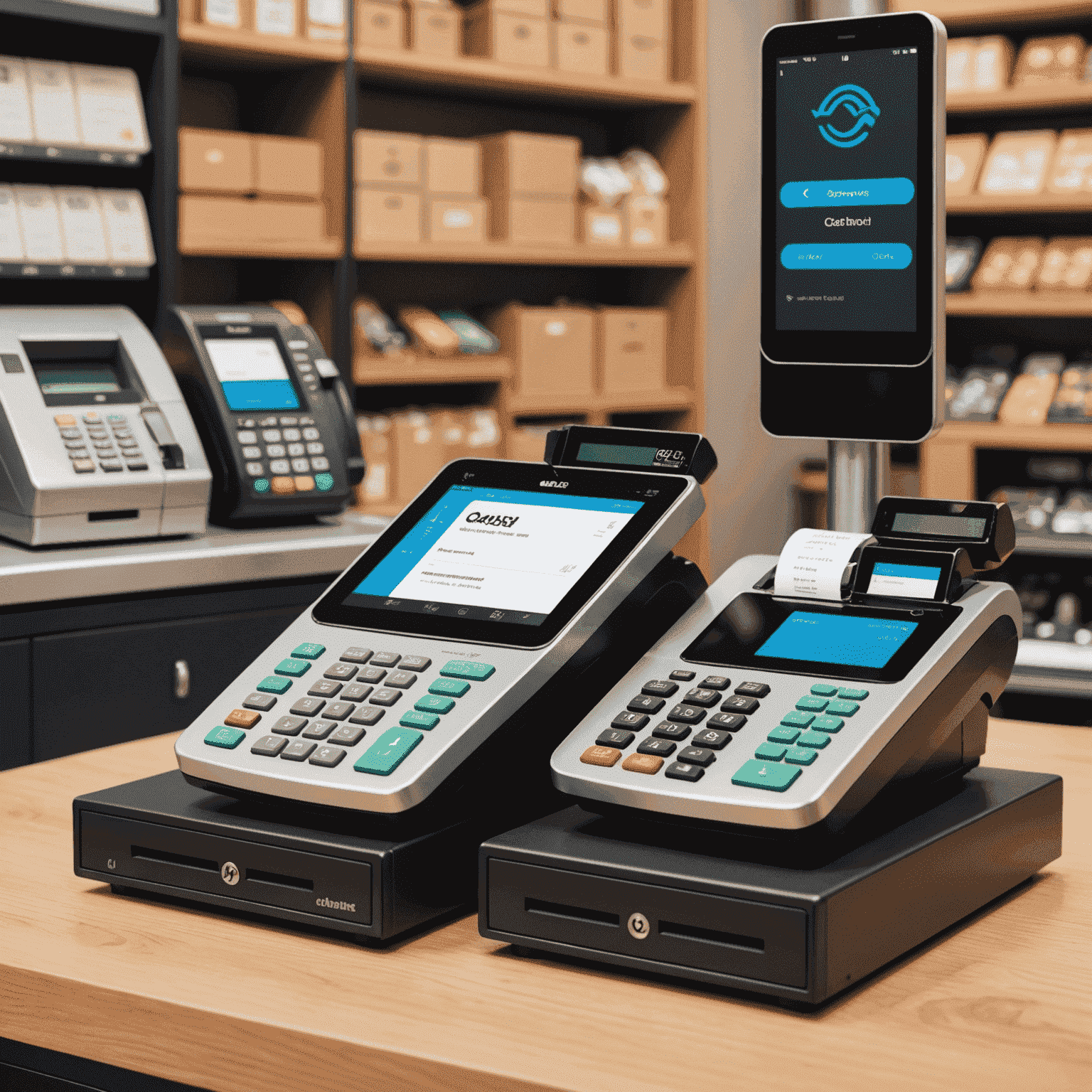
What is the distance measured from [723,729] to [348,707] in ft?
0.74

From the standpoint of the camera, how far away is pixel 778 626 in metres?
0.89

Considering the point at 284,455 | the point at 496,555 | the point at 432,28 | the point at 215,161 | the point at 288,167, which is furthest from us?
the point at 432,28

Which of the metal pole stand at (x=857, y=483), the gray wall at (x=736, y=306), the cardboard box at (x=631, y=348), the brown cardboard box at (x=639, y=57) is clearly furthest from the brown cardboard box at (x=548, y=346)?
the metal pole stand at (x=857, y=483)

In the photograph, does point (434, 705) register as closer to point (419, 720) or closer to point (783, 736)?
point (419, 720)

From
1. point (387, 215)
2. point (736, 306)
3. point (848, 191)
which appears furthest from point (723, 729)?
point (736, 306)

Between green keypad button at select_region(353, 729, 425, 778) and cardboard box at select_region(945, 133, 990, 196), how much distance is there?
13.0 feet

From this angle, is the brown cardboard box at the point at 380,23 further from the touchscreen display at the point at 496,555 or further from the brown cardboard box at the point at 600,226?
the touchscreen display at the point at 496,555

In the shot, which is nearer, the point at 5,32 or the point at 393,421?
the point at 5,32

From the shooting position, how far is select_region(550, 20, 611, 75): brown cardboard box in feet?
13.7

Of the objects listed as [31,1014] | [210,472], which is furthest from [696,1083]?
[210,472]

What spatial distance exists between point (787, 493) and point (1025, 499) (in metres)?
1.06

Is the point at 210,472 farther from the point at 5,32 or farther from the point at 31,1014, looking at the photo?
the point at 31,1014

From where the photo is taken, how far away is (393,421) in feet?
12.4

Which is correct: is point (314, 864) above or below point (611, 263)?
below
